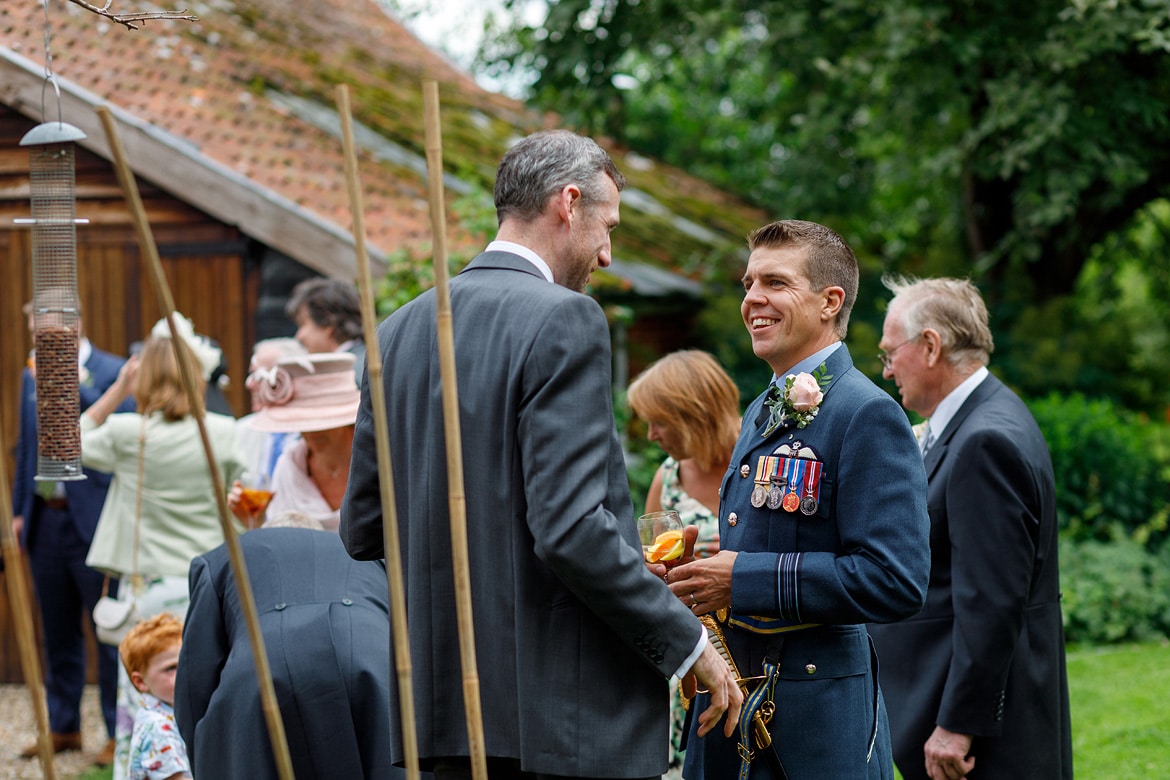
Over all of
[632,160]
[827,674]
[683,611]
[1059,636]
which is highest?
[683,611]

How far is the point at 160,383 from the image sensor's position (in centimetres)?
530

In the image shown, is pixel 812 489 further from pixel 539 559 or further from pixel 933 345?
pixel 933 345

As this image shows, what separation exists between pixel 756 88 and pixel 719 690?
41.4ft

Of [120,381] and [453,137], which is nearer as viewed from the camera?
[120,381]

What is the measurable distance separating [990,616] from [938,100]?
20.9ft

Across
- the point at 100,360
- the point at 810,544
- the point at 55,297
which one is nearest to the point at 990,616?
the point at 810,544

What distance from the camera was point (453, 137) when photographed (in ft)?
37.9

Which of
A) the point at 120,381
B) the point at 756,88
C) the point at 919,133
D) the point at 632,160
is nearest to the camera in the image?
the point at 120,381

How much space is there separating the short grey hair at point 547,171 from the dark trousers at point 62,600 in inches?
179

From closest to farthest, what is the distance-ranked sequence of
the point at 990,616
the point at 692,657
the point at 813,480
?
the point at 692,657 → the point at 813,480 → the point at 990,616

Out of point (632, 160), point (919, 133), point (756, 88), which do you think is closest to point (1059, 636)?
point (919, 133)

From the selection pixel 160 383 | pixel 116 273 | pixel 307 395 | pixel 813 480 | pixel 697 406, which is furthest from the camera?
pixel 116 273

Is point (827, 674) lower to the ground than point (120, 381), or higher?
higher

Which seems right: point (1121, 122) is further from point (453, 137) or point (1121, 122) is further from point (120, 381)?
point (120, 381)
